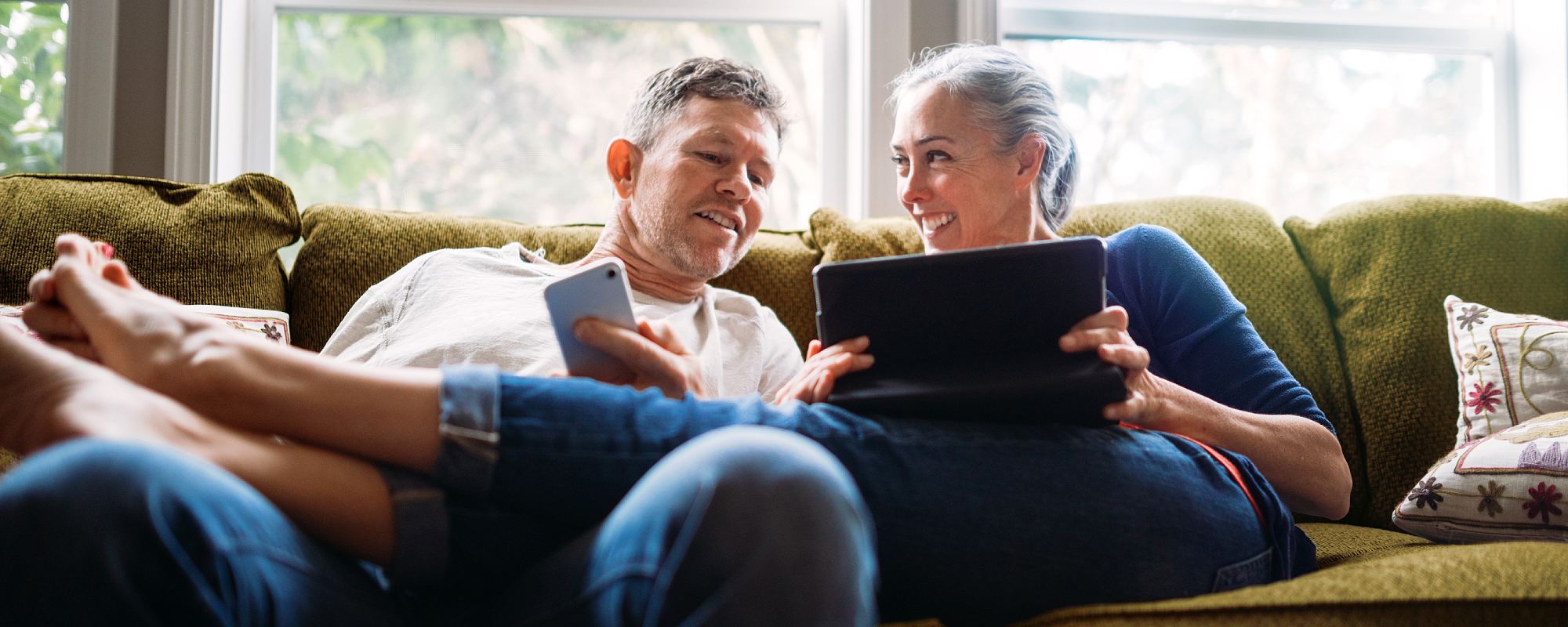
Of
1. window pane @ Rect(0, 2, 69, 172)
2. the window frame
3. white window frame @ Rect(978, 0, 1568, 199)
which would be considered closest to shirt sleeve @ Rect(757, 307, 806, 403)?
white window frame @ Rect(978, 0, 1568, 199)

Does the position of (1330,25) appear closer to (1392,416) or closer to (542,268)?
(1392,416)

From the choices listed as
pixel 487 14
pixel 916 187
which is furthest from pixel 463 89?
pixel 916 187

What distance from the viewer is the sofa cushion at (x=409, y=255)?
160cm

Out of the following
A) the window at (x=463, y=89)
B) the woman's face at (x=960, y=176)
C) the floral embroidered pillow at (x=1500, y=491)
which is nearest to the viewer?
the floral embroidered pillow at (x=1500, y=491)

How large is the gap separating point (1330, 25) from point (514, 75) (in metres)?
1.95

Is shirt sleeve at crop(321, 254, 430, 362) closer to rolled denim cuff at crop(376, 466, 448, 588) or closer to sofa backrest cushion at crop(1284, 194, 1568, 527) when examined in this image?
rolled denim cuff at crop(376, 466, 448, 588)

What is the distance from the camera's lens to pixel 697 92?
1.67 meters

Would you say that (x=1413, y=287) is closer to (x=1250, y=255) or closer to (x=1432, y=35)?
(x=1250, y=255)

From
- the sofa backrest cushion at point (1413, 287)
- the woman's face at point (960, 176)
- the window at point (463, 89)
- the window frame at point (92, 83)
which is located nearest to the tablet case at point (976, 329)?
the woman's face at point (960, 176)

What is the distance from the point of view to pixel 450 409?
757 millimetres

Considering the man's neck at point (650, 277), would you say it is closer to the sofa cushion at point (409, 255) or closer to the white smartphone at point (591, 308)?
the sofa cushion at point (409, 255)

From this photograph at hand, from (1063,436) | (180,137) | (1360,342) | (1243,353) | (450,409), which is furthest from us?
(180,137)

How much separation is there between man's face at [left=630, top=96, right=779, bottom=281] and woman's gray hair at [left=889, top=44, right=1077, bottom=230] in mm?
279

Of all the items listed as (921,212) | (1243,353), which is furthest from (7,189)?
(1243,353)
